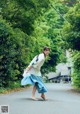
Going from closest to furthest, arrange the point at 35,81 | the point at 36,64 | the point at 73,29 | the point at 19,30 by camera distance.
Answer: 1. the point at 36,64
2. the point at 35,81
3. the point at 73,29
4. the point at 19,30

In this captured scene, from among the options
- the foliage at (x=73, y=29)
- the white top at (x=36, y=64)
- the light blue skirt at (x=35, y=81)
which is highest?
the foliage at (x=73, y=29)

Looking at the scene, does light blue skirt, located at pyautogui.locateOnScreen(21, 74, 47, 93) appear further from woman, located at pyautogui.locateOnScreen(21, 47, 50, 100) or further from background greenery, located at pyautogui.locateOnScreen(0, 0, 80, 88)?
background greenery, located at pyautogui.locateOnScreen(0, 0, 80, 88)

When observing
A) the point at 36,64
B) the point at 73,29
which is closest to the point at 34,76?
the point at 36,64

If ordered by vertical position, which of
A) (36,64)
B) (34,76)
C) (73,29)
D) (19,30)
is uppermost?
(19,30)

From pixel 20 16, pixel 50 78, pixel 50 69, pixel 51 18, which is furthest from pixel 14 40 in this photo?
pixel 50 78

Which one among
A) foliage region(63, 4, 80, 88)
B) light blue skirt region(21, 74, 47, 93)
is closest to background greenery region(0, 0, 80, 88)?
foliage region(63, 4, 80, 88)

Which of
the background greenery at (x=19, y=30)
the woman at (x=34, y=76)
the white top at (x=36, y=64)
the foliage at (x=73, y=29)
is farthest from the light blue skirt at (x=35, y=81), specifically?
the foliage at (x=73, y=29)

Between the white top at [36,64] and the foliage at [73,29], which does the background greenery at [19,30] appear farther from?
the white top at [36,64]

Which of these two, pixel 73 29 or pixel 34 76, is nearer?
pixel 34 76

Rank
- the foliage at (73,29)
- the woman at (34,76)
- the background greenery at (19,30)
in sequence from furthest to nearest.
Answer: the foliage at (73,29) → the background greenery at (19,30) → the woman at (34,76)

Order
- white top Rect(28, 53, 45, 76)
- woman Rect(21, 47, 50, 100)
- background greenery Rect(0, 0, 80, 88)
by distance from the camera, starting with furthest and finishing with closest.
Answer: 1. background greenery Rect(0, 0, 80, 88)
2. woman Rect(21, 47, 50, 100)
3. white top Rect(28, 53, 45, 76)

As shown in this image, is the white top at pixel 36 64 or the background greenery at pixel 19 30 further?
the background greenery at pixel 19 30

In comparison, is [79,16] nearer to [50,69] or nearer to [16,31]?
[16,31]

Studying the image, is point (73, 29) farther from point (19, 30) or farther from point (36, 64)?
point (36, 64)
